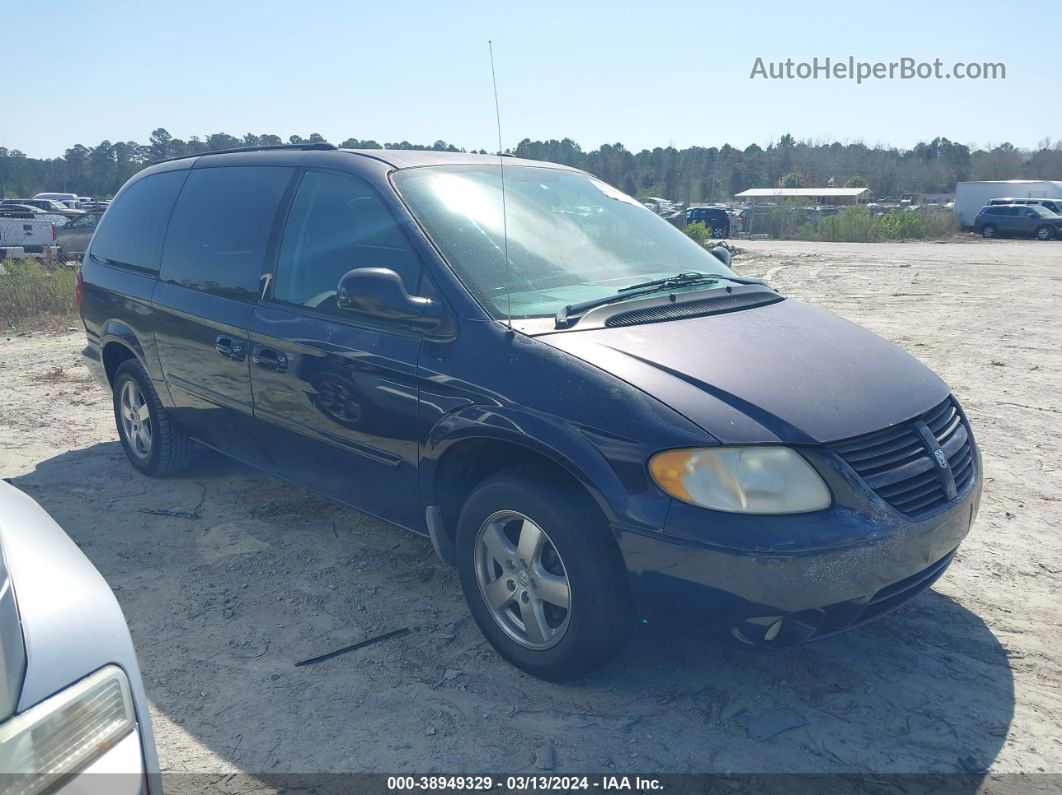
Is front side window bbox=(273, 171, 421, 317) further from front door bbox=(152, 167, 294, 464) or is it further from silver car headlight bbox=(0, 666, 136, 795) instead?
silver car headlight bbox=(0, 666, 136, 795)

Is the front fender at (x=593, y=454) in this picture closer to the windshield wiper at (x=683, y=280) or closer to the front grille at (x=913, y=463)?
the front grille at (x=913, y=463)

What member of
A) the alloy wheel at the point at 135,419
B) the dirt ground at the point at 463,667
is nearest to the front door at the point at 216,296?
the alloy wheel at the point at 135,419

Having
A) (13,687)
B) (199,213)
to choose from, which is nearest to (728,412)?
(13,687)

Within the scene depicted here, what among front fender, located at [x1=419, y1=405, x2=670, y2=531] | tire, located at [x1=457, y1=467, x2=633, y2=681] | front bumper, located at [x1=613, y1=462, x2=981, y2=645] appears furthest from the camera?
tire, located at [x1=457, y1=467, x2=633, y2=681]

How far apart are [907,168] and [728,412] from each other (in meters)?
83.4

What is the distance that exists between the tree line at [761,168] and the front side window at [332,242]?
54181 millimetres

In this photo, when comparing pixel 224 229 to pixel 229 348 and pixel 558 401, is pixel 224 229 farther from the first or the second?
pixel 558 401

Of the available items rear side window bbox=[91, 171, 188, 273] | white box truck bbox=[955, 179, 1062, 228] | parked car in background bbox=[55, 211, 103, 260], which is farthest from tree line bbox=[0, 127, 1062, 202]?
rear side window bbox=[91, 171, 188, 273]

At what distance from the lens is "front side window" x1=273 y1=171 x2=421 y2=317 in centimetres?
351

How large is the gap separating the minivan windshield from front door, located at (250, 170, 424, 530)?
0.68 feet

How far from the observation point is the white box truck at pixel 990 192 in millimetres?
41769

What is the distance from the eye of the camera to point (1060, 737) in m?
2.76

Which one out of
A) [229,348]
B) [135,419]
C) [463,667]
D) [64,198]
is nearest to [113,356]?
[135,419]

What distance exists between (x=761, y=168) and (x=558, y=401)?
83020 millimetres
